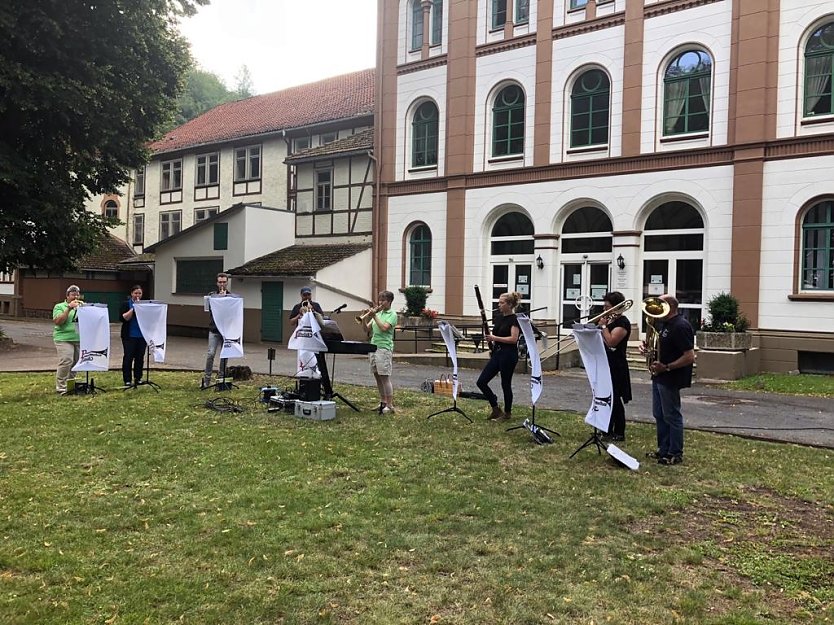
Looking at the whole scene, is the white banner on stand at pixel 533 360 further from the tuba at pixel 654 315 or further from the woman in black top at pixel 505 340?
the tuba at pixel 654 315

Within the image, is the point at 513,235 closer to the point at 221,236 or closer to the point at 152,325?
the point at 221,236

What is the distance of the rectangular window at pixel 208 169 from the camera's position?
Result: 34406mm

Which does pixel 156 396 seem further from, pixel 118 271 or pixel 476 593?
pixel 118 271

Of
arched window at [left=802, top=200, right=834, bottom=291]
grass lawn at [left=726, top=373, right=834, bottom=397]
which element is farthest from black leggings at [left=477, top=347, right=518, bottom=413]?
arched window at [left=802, top=200, right=834, bottom=291]

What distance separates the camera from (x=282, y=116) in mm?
32219

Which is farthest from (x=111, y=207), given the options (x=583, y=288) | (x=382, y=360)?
(x=382, y=360)

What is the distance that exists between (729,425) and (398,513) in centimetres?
637

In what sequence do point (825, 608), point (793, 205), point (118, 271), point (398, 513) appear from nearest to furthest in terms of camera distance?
point (825, 608)
point (398, 513)
point (793, 205)
point (118, 271)

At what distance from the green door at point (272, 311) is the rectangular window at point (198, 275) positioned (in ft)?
10.9

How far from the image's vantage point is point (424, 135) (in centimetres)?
2391

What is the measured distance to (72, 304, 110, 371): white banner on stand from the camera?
11148 mm

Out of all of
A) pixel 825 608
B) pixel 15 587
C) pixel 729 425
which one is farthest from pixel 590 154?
pixel 15 587

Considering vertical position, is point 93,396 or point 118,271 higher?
point 118,271

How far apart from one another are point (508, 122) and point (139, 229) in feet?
84.6
